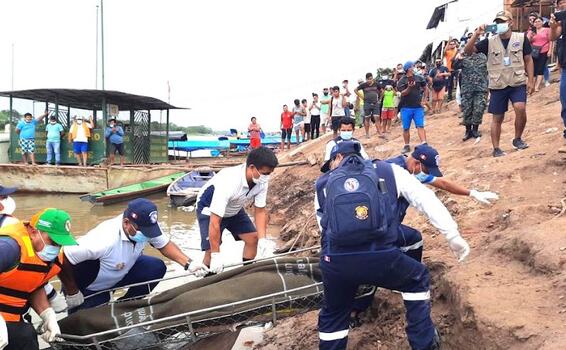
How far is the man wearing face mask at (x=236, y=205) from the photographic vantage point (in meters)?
4.66

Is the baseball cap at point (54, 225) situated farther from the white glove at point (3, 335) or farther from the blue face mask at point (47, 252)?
the white glove at point (3, 335)

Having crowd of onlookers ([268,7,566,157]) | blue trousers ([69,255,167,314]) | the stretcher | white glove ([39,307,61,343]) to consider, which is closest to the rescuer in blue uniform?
the stretcher

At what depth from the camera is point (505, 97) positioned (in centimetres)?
651

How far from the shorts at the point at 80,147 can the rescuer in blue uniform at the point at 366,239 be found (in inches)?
599

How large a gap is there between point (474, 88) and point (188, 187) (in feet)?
28.3

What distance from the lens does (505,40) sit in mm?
6559

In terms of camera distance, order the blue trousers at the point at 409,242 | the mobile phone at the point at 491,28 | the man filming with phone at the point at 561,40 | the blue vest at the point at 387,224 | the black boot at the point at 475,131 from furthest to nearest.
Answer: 1. the black boot at the point at 475,131
2. the mobile phone at the point at 491,28
3. the man filming with phone at the point at 561,40
4. the blue trousers at the point at 409,242
5. the blue vest at the point at 387,224

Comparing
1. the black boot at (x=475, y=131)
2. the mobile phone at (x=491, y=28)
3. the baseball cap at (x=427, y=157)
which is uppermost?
the mobile phone at (x=491, y=28)

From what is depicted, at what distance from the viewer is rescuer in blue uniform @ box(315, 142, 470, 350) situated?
294 cm

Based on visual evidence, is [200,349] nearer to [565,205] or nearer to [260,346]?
[260,346]

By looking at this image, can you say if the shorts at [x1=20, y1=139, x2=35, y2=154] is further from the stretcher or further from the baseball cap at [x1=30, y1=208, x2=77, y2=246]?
the baseball cap at [x1=30, y1=208, x2=77, y2=246]

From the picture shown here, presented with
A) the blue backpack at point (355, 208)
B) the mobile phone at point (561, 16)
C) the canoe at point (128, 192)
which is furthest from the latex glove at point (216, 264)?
the canoe at point (128, 192)

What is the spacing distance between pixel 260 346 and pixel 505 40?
4.76 meters

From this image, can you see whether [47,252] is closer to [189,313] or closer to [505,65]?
A: [189,313]
